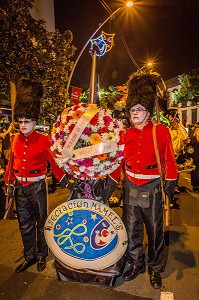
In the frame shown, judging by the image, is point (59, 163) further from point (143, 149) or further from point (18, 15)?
point (18, 15)

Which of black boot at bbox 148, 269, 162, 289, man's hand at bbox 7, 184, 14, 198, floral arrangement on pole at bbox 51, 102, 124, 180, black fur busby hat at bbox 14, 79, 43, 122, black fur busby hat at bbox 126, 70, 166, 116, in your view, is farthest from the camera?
man's hand at bbox 7, 184, 14, 198

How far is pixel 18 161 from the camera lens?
12.1ft

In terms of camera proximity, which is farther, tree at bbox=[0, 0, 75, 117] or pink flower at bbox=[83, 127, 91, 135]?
tree at bbox=[0, 0, 75, 117]

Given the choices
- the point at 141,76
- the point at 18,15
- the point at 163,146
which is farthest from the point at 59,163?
the point at 18,15

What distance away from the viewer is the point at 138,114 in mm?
3369

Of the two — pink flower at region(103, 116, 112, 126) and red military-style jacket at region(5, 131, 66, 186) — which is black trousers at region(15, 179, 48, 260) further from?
pink flower at region(103, 116, 112, 126)

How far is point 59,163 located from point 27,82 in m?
1.39

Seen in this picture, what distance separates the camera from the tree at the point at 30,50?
8641mm

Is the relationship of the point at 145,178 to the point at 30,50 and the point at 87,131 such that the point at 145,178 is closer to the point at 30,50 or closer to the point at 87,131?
the point at 87,131

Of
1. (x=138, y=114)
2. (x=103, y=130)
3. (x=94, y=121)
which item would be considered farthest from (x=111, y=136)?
(x=138, y=114)

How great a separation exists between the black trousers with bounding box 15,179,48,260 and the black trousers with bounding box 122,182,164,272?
1139 millimetres

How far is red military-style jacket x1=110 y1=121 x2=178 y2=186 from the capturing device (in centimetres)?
330

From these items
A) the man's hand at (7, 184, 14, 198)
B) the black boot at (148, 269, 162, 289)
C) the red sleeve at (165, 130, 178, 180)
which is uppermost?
the red sleeve at (165, 130, 178, 180)

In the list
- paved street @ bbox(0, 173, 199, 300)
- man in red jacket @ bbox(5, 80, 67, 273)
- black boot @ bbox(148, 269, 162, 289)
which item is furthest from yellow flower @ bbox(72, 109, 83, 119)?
black boot @ bbox(148, 269, 162, 289)
